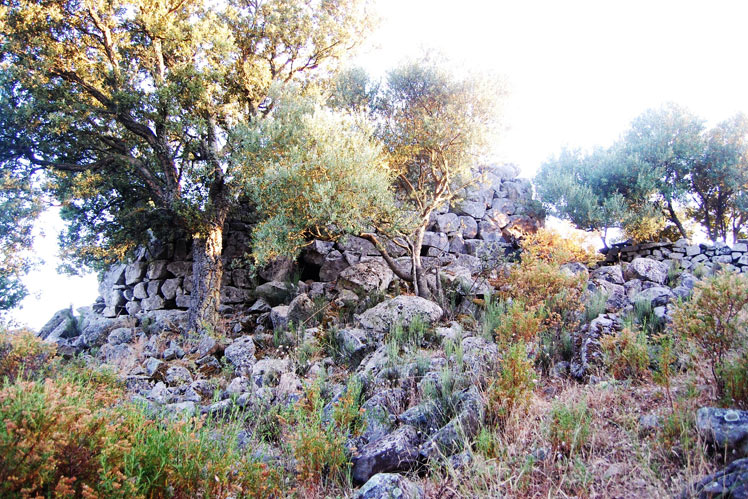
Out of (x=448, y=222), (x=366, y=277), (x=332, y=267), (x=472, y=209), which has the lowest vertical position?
(x=366, y=277)

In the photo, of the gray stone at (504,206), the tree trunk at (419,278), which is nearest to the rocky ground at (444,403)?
the tree trunk at (419,278)

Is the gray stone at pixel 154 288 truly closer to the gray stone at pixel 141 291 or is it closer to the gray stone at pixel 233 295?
the gray stone at pixel 141 291

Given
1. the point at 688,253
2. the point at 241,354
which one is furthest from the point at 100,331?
the point at 688,253

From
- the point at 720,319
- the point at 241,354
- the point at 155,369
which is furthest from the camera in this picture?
the point at 241,354

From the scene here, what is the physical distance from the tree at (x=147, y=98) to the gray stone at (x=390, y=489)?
27.3 feet

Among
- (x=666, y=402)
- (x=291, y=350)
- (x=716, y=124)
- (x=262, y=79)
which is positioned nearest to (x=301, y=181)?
(x=291, y=350)

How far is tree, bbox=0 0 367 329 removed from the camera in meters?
10.5

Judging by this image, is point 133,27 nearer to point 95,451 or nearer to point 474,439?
point 95,451

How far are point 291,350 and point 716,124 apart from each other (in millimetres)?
18079

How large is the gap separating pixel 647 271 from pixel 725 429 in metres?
8.67

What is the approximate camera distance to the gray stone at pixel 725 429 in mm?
2863

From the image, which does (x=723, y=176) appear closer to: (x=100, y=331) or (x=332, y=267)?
(x=332, y=267)

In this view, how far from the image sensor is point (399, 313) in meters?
8.06

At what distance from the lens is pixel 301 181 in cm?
852
